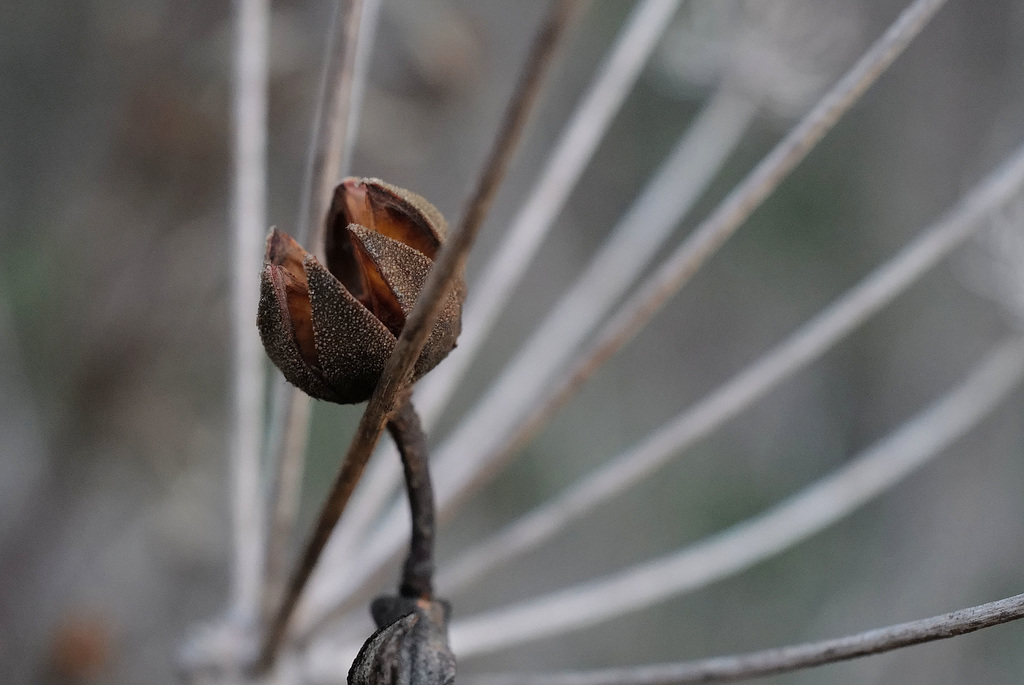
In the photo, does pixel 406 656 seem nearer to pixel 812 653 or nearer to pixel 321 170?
pixel 812 653

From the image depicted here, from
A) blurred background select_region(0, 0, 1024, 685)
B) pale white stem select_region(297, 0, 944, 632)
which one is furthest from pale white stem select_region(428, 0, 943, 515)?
blurred background select_region(0, 0, 1024, 685)

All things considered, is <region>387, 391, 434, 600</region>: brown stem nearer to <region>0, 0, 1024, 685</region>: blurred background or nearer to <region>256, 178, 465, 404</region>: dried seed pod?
<region>256, 178, 465, 404</region>: dried seed pod

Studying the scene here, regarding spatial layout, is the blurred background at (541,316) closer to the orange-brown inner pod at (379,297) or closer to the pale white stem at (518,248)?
the pale white stem at (518,248)

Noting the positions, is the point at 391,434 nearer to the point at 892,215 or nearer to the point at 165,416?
the point at 165,416

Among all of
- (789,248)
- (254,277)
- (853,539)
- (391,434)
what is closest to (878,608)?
(853,539)

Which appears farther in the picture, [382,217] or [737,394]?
[737,394]

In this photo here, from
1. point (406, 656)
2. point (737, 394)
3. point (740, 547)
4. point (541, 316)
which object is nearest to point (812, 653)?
point (406, 656)

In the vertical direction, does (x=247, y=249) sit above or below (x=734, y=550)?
above

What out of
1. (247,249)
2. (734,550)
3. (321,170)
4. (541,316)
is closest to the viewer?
(321,170)
